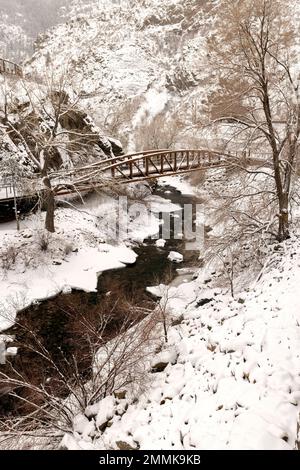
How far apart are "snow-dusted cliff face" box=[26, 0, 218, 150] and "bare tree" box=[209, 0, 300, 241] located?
5052 cm

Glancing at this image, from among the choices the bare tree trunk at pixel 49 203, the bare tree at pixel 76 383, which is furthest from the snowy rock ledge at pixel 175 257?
the bare tree at pixel 76 383

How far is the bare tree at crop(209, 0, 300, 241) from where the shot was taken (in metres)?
8.80

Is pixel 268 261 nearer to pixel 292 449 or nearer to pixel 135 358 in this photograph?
pixel 135 358

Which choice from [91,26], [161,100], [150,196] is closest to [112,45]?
[91,26]

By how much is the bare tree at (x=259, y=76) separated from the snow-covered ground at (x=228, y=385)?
362cm

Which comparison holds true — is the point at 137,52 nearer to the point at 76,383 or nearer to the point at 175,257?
the point at 175,257

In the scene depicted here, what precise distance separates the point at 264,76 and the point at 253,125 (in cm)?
130

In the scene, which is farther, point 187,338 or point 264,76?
point 264,76

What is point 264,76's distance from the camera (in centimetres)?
914

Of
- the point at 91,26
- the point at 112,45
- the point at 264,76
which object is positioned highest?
the point at 91,26

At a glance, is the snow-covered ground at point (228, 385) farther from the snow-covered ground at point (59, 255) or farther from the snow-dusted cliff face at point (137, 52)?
the snow-dusted cliff face at point (137, 52)

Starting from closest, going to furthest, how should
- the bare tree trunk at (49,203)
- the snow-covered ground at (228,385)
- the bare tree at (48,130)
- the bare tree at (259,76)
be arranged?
the snow-covered ground at (228,385), the bare tree at (259,76), the bare tree at (48,130), the bare tree trunk at (49,203)

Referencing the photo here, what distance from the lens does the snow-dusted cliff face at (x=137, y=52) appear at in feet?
292

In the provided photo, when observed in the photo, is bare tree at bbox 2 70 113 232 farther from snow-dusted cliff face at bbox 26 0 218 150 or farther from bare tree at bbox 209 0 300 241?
snow-dusted cliff face at bbox 26 0 218 150
